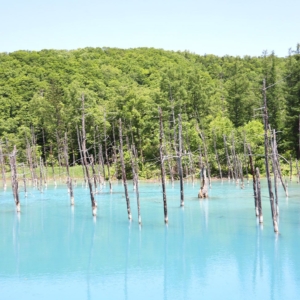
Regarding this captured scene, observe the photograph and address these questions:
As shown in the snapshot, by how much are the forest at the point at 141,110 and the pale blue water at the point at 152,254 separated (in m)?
20.6

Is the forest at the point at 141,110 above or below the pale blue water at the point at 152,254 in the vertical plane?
above

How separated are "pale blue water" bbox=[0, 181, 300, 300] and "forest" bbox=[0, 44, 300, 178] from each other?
20585 mm

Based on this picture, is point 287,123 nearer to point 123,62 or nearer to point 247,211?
point 247,211

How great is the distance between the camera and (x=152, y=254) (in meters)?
21.3

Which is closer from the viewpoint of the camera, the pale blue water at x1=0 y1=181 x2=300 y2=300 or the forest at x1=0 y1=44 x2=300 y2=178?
the pale blue water at x1=0 y1=181 x2=300 y2=300

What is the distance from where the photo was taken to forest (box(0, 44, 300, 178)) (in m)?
64.8

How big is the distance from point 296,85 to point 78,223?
151ft

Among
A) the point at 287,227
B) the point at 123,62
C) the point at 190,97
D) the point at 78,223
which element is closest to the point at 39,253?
the point at 78,223

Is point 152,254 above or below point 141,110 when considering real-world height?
below

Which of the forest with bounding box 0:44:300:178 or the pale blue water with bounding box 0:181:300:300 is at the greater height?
the forest with bounding box 0:44:300:178

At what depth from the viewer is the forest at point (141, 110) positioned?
64812 mm

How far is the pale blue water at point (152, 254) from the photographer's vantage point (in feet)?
53.6

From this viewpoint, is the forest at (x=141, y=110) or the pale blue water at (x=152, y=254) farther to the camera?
the forest at (x=141, y=110)

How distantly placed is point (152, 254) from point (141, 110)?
5274 centimetres
